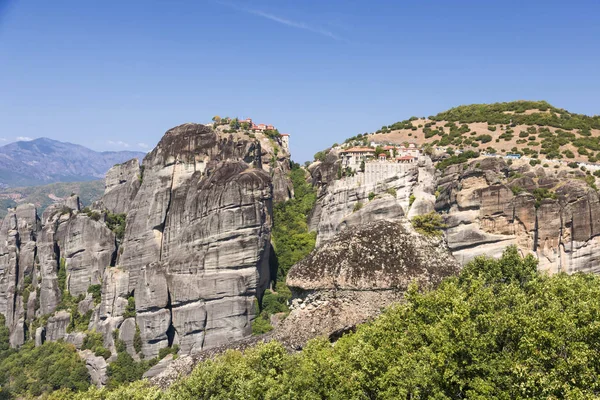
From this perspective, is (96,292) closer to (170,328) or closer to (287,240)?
(170,328)

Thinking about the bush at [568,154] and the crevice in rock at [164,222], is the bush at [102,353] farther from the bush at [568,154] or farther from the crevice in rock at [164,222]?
the bush at [568,154]

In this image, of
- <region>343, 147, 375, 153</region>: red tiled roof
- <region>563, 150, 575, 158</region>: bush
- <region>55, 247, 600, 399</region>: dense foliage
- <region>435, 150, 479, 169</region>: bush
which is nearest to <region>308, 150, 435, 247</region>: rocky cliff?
<region>435, 150, 479, 169</region>: bush

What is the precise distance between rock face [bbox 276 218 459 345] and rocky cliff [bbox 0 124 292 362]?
3751 centimetres

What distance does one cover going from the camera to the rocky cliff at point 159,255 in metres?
61.7

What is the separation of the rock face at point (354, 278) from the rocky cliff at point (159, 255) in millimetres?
37510

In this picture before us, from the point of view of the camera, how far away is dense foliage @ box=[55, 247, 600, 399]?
14828 millimetres

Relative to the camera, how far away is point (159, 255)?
Result: 222 ft

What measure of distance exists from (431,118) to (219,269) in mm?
54074

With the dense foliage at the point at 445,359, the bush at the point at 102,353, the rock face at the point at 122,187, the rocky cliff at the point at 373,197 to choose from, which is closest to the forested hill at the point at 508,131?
the rocky cliff at the point at 373,197

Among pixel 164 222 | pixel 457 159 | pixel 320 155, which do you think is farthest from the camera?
pixel 320 155

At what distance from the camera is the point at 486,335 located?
16281 millimetres

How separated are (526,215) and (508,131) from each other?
31.2 meters

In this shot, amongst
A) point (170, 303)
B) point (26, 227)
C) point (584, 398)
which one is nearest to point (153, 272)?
point (170, 303)

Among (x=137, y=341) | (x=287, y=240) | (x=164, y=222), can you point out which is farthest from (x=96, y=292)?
(x=287, y=240)
